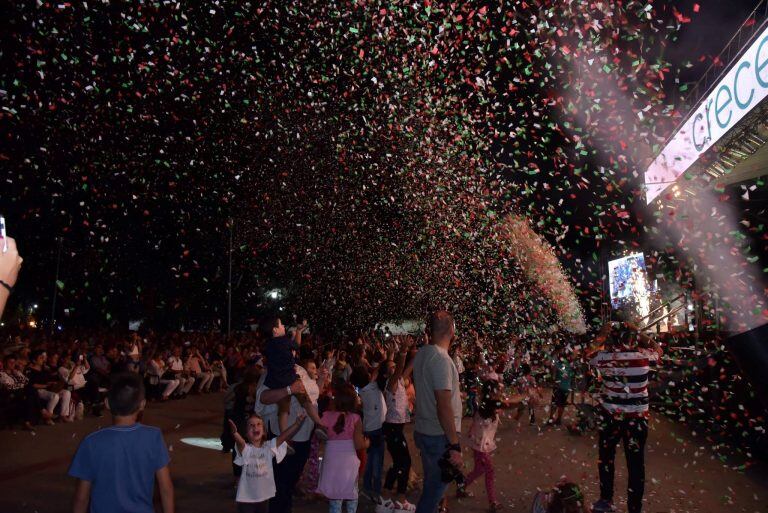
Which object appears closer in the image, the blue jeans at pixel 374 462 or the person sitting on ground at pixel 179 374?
the blue jeans at pixel 374 462

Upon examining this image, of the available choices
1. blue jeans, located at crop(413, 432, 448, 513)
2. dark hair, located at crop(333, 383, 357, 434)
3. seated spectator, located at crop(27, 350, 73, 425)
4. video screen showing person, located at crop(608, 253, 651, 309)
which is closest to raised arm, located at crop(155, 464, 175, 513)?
blue jeans, located at crop(413, 432, 448, 513)

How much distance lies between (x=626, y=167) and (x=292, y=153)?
57.6 feet

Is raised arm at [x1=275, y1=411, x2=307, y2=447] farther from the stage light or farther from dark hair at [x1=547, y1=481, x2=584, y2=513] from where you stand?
the stage light

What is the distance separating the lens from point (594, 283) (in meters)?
37.9

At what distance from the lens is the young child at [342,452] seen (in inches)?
236

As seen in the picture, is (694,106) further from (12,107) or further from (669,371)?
(12,107)

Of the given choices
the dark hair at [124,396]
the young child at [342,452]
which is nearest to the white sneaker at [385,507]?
the young child at [342,452]

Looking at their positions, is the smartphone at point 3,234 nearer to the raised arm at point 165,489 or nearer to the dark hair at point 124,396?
the dark hair at point 124,396

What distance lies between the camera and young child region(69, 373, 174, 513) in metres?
3.27

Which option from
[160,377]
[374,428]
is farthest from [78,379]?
[374,428]

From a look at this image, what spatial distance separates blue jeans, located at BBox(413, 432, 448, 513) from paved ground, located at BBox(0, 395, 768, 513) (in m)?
2.15

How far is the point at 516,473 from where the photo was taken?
8.79 m

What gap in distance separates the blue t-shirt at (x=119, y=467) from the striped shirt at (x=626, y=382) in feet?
15.2

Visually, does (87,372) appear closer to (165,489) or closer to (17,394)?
(17,394)
